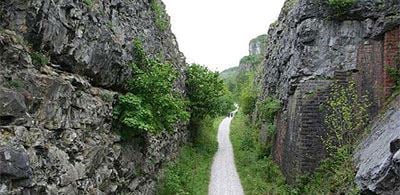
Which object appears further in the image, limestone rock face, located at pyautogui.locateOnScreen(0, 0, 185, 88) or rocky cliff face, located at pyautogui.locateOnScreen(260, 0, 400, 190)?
rocky cliff face, located at pyautogui.locateOnScreen(260, 0, 400, 190)

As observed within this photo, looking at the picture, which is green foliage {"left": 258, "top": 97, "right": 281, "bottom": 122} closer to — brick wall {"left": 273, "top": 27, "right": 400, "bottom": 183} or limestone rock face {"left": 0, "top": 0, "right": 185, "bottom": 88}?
brick wall {"left": 273, "top": 27, "right": 400, "bottom": 183}

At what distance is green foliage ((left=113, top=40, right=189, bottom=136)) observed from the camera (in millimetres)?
13492

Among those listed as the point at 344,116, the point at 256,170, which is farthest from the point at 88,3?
the point at 256,170

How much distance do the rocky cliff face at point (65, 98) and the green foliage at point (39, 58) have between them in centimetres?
2

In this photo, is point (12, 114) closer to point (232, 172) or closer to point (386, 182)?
point (386, 182)

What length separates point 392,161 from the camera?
10.7 meters

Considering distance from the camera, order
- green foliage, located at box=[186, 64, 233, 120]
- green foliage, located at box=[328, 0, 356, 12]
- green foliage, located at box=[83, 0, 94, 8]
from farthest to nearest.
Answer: green foliage, located at box=[186, 64, 233, 120] → green foliage, located at box=[328, 0, 356, 12] → green foliage, located at box=[83, 0, 94, 8]

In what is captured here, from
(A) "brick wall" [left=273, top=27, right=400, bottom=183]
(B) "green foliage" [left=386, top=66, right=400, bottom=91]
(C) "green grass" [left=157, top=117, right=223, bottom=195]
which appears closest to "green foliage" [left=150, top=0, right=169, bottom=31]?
(C) "green grass" [left=157, top=117, right=223, bottom=195]

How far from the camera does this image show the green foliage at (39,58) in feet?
31.0

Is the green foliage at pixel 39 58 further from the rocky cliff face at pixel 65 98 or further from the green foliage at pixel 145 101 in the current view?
the green foliage at pixel 145 101

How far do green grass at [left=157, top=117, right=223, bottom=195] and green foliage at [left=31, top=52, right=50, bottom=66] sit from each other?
8678mm

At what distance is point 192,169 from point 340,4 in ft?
36.6

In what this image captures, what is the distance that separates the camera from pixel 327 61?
1839cm

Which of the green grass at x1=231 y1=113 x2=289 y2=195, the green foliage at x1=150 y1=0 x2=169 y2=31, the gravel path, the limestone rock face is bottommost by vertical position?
the gravel path
